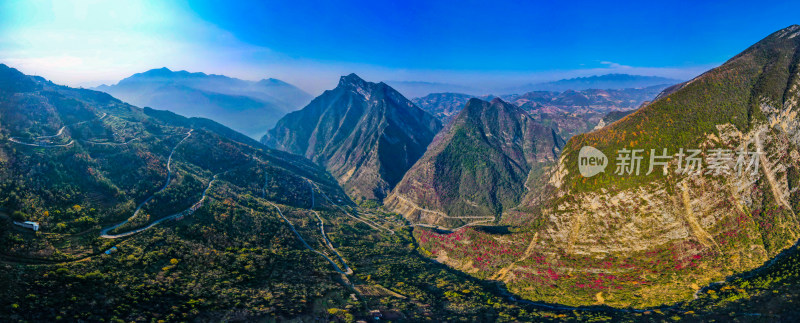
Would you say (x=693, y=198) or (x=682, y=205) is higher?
(x=693, y=198)

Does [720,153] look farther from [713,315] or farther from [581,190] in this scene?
[713,315]

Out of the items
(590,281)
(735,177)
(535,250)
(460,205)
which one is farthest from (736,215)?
(460,205)

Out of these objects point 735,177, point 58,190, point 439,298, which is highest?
point 735,177

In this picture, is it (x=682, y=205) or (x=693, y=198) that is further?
(x=682, y=205)

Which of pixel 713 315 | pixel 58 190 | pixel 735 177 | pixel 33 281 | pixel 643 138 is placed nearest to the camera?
pixel 33 281

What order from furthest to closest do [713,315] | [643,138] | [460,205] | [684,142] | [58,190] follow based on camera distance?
1. [460,205]
2. [643,138]
3. [684,142]
4. [58,190]
5. [713,315]

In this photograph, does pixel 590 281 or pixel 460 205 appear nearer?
pixel 590 281

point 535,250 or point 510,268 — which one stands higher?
point 535,250

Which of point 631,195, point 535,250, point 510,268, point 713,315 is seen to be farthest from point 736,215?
point 510,268

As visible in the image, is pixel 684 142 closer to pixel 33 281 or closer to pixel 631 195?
pixel 631 195
